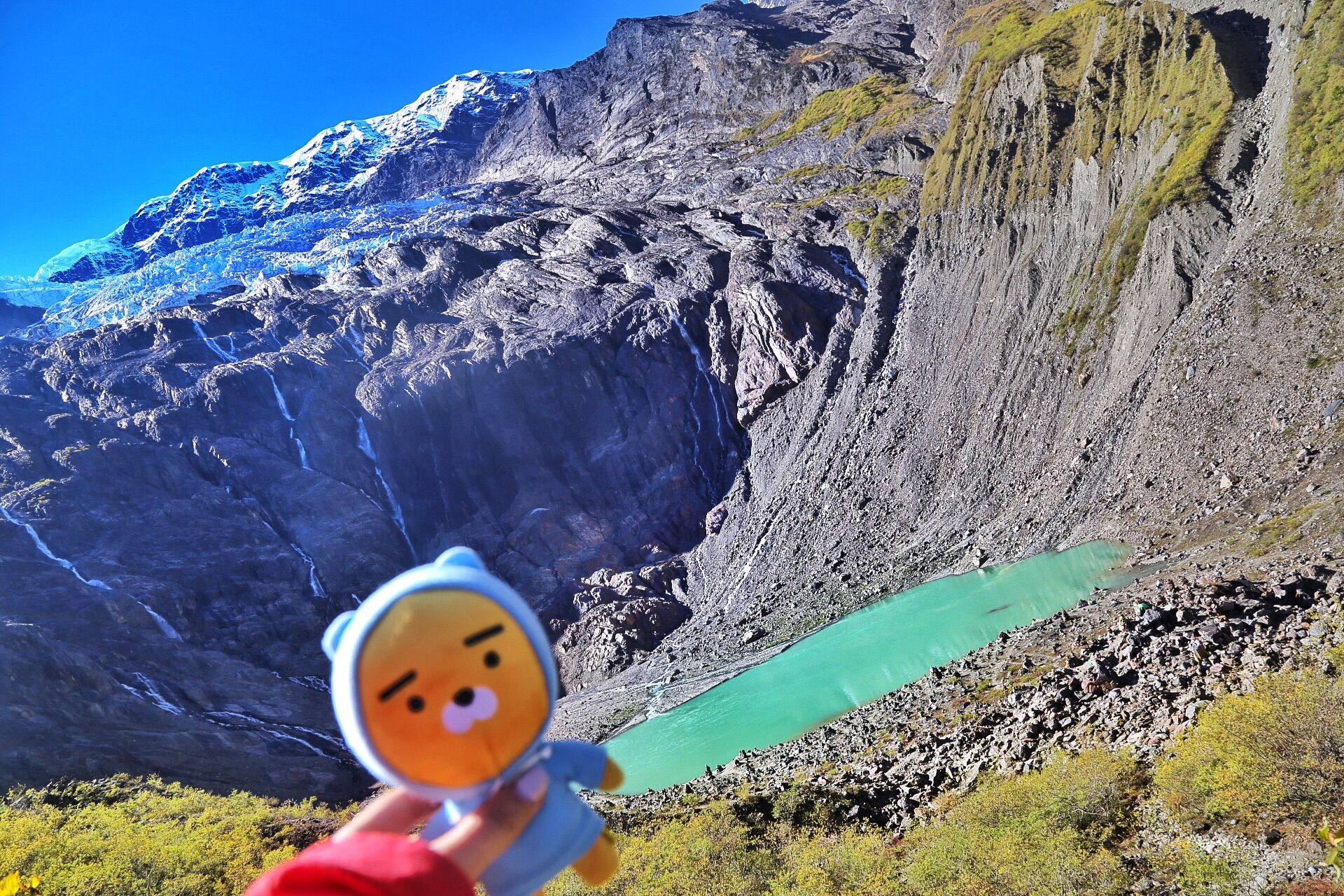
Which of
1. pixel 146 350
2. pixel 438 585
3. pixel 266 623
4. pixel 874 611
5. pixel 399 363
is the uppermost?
pixel 146 350

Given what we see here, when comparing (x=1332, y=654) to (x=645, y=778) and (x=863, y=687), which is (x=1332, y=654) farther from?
(x=645, y=778)

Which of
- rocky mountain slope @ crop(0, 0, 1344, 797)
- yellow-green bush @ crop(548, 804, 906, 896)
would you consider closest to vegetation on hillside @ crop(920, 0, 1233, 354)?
rocky mountain slope @ crop(0, 0, 1344, 797)

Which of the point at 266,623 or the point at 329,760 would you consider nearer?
the point at 329,760

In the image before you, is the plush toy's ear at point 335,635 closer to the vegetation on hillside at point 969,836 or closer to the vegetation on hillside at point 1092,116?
the vegetation on hillside at point 969,836

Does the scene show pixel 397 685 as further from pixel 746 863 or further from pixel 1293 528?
pixel 1293 528

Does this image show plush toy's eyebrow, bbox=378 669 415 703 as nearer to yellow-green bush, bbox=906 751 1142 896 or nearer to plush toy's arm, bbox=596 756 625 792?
plush toy's arm, bbox=596 756 625 792

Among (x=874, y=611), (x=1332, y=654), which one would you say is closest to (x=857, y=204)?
(x=874, y=611)

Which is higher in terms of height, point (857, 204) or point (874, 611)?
point (857, 204)

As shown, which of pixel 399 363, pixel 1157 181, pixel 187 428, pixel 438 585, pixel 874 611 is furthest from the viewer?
pixel 399 363
